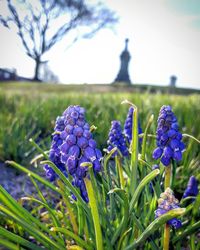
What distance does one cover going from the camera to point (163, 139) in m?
1.81

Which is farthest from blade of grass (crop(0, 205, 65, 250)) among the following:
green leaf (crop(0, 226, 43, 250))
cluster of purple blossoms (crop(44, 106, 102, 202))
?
cluster of purple blossoms (crop(44, 106, 102, 202))

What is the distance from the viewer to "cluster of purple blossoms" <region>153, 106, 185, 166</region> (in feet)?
5.84

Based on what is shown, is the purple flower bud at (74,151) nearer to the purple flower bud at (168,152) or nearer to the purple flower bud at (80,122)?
the purple flower bud at (80,122)

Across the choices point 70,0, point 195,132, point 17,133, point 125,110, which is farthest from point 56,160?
point 70,0

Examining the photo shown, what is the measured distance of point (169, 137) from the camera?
1.80 metres

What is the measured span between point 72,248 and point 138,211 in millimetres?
518

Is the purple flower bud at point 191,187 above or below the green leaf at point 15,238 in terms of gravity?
above

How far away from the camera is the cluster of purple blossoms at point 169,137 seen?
178 cm

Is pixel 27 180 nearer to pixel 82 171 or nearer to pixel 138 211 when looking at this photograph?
pixel 138 211

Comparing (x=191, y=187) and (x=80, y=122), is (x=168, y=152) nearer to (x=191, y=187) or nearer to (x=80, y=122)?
(x=80, y=122)

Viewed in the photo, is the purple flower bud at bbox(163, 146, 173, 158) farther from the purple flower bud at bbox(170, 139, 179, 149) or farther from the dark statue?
the dark statue

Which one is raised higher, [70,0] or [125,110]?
[70,0]

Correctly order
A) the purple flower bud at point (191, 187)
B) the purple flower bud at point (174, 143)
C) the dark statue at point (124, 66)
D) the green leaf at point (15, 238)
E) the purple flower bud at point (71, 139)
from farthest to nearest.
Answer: the dark statue at point (124, 66) → the purple flower bud at point (191, 187) → the purple flower bud at point (174, 143) → the green leaf at point (15, 238) → the purple flower bud at point (71, 139)

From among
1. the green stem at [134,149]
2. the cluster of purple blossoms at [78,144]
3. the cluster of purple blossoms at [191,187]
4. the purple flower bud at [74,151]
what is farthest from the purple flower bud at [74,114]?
the cluster of purple blossoms at [191,187]
